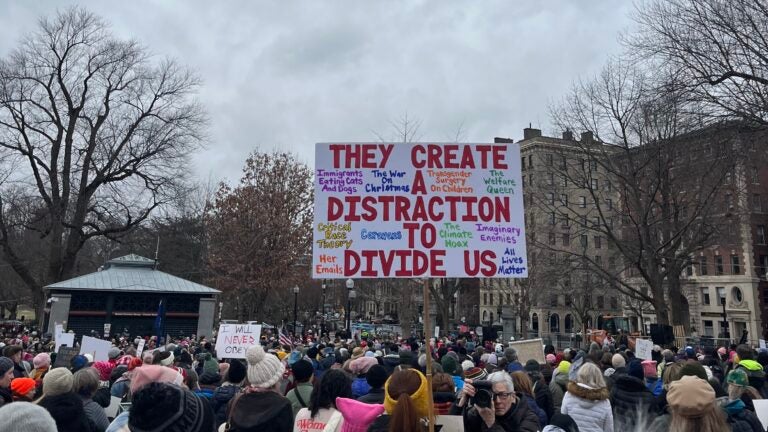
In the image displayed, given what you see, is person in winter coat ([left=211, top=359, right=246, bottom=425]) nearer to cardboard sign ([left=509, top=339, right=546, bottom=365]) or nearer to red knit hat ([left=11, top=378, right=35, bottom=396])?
red knit hat ([left=11, top=378, right=35, bottom=396])

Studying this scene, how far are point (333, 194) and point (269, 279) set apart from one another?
1210 inches

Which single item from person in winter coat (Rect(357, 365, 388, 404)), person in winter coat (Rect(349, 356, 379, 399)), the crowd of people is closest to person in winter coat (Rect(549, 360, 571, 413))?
the crowd of people

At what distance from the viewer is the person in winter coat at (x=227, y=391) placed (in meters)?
5.92

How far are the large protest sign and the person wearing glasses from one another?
1.19 m

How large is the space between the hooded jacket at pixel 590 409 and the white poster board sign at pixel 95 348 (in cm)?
909

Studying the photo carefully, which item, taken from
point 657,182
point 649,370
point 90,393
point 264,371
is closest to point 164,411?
point 264,371

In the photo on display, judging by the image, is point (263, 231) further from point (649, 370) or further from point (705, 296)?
point (705, 296)

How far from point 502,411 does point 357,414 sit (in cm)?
113

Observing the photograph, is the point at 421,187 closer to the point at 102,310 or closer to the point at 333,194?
the point at 333,194

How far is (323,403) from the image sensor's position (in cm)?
428

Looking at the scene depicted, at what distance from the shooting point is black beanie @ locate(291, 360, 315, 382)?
5.44m

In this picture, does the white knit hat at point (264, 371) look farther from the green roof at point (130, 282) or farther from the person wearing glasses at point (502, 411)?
the green roof at point (130, 282)

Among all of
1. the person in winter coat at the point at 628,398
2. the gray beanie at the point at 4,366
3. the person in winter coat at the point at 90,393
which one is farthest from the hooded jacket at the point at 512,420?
the gray beanie at the point at 4,366

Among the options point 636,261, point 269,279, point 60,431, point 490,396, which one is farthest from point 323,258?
point 269,279
